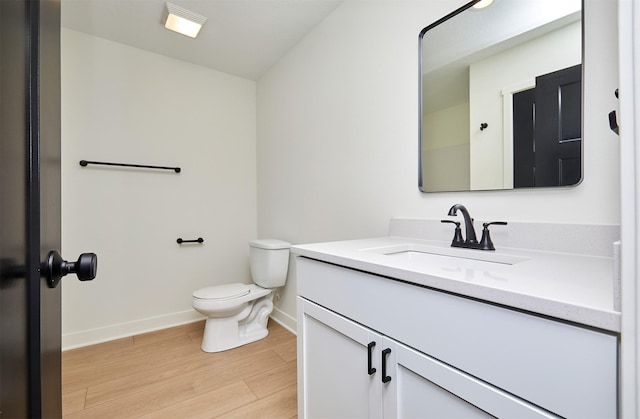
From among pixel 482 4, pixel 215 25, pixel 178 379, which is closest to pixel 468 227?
pixel 482 4

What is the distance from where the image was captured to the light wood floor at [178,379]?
4.74 feet

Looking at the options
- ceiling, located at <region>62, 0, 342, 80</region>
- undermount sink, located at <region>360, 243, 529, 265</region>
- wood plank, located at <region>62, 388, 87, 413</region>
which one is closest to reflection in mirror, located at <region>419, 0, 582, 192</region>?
undermount sink, located at <region>360, 243, 529, 265</region>

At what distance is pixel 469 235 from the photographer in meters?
1.14

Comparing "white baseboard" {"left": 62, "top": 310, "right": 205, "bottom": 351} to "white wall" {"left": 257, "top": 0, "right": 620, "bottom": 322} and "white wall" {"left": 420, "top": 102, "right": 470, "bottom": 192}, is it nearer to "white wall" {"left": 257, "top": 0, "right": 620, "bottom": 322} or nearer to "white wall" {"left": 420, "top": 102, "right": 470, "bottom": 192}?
"white wall" {"left": 257, "top": 0, "right": 620, "bottom": 322}

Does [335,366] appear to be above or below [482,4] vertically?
below

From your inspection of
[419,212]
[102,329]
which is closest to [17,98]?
[419,212]

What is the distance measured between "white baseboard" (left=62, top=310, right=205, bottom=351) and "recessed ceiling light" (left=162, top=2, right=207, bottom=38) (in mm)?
2147

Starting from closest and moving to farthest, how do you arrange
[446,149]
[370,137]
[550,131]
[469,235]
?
1. [550,131]
2. [469,235]
3. [446,149]
4. [370,137]

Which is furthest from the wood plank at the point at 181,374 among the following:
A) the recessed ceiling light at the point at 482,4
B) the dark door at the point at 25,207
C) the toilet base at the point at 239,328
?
the recessed ceiling light at the point at 482,4

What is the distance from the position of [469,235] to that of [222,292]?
1608 mm

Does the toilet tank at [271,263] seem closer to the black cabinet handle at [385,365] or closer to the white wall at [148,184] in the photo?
the white wall at [148,184]

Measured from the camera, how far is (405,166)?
1.48 meters

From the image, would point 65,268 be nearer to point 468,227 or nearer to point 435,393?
point 435,393

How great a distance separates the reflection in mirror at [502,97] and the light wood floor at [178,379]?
134 cm
